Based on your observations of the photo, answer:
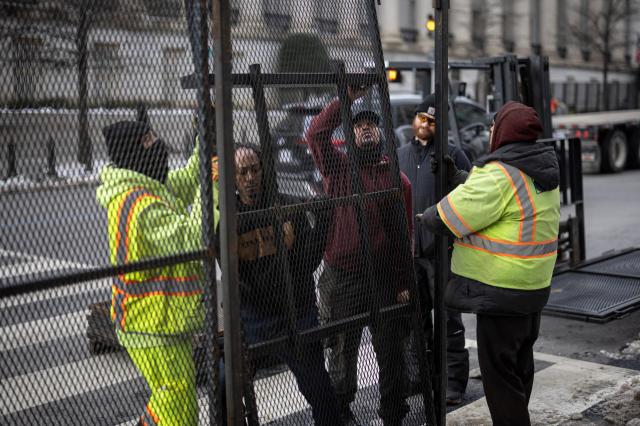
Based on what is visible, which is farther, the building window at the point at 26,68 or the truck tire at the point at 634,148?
the truck tire at the point at 634,148

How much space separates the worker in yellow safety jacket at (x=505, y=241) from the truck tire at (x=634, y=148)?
17710 mm

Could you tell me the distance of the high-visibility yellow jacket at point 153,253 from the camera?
3.37 meters

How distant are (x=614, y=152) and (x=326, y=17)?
58.6ft

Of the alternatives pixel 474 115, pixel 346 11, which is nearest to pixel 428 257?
pixel 346 11

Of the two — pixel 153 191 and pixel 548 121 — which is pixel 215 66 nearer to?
pixel 153 191

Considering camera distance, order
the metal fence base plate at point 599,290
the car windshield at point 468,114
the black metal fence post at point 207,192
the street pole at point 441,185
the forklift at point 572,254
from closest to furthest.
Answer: the black metal fence post at point 207,192, the street pole at point 441,185, the metal fence base plate at point 599,290, the forklift at point 572,254, the car windshield at point 468,114

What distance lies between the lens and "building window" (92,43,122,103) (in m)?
2.93

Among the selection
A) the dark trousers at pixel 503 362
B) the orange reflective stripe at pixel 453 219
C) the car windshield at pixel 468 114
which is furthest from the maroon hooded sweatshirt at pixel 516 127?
the car windshield at pixel 468 114

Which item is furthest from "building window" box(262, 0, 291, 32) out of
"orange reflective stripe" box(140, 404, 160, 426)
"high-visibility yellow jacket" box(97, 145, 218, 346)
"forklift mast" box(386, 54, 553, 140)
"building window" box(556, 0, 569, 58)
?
"building window" box(556, 0, 569, 58)

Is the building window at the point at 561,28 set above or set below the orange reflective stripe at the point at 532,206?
above

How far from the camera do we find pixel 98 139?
9.84 feet

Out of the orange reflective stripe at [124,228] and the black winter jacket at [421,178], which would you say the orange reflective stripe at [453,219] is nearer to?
the black winter jacket at [421,178]

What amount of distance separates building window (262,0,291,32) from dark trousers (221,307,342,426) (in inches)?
49.1

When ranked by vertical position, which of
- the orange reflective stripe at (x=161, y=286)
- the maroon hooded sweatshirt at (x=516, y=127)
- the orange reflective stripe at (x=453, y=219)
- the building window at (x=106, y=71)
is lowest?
the orange reflective stripe at (x=161, y=286)
